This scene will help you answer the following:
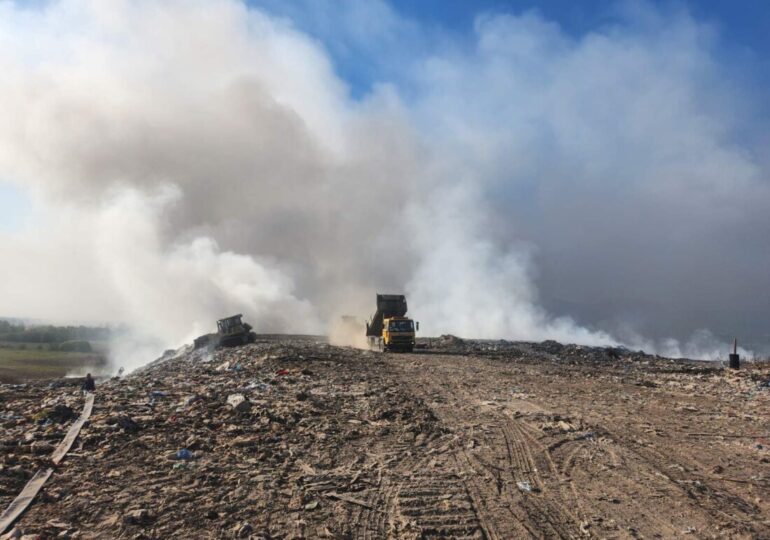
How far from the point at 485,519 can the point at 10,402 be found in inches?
464

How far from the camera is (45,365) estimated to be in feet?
145

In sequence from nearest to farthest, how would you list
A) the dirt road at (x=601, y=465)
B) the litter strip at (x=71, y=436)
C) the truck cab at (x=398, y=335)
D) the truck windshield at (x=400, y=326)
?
1. the dirt road at (x=601, y=465)
2. the litter strip at (x=71, y=436)
3. the truck cab at (x=398, y=335)
4. the truck windshield at (x=400, y=326)

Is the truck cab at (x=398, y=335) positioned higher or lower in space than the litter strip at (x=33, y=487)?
higher

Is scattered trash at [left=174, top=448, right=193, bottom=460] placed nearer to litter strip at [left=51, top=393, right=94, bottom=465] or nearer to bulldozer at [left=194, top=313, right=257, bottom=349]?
litter strip at [left=51, top=393, right=94, bottom=465]

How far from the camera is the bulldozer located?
112ft

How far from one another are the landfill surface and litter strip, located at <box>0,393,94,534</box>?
9 centimetres

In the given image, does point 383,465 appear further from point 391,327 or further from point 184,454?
point 391,327

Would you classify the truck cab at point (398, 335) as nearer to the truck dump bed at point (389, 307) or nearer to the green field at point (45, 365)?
the truck dump bed at point (389, 307)

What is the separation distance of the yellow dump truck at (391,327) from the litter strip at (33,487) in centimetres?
2235

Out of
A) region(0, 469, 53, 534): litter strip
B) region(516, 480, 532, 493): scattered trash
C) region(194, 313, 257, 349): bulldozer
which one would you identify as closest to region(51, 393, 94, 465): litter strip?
region(0, 469, 53, 534): litter strip

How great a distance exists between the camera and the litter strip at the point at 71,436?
23.3ft

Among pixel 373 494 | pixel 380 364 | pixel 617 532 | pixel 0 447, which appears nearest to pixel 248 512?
pixel 373 494

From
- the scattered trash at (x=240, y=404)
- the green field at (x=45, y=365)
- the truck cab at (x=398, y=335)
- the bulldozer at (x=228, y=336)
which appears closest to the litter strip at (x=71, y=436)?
the scattered trash at (x=240, y=404)

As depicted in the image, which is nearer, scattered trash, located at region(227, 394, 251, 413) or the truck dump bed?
scattered trash, located at region(227, 394, 251, 413)
